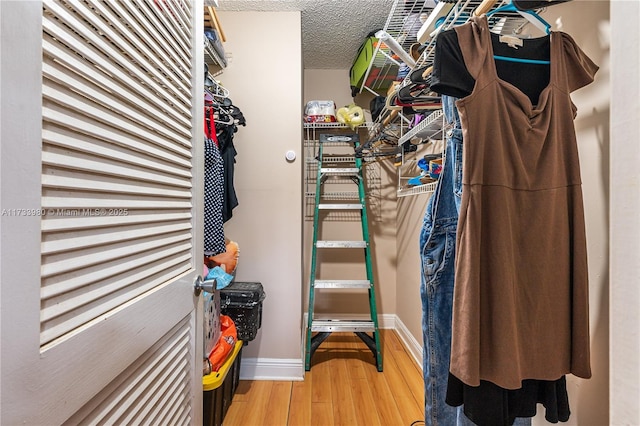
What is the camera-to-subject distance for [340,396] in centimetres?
166

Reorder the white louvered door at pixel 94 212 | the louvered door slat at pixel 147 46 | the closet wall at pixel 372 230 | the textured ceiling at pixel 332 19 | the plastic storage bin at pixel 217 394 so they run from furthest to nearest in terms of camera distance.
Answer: the closet wall at pixel 372 230 → the textured ceiling at pixel 332 19 → the plastic storage bin at pixel 217 394 → the louvered door slat at pixel 147 46 → the white louvered door at pixel 94 212

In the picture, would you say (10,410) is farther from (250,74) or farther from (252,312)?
(250,74)

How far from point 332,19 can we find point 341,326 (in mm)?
2145

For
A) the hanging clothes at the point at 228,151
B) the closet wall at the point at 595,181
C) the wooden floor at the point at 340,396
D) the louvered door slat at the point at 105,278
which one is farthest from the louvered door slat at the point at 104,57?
the wooden floor at the point at 340,396

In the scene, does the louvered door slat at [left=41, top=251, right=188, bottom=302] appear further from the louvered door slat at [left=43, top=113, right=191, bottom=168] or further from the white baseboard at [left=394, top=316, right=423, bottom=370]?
the white baseboard at [left=394, top=316, right=423, bottom=370]

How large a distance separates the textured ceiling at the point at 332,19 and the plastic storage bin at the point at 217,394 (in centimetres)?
215

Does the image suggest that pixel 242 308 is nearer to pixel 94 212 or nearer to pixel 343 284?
pixel 343 284

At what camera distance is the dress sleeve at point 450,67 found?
692 mm

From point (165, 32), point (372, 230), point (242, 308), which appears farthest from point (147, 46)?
point (372, 230)

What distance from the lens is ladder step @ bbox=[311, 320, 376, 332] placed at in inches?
75.8

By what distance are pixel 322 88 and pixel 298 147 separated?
3.34 feet

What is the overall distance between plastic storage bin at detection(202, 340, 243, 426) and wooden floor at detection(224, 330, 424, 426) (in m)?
0.11

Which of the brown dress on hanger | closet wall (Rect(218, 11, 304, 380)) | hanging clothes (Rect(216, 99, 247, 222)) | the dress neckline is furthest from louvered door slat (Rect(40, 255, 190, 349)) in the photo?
closet wall (Rect(218, 11, 304, 380))

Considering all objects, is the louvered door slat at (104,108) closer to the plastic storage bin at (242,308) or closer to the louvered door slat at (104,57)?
the louvered door slat at (104,57)
